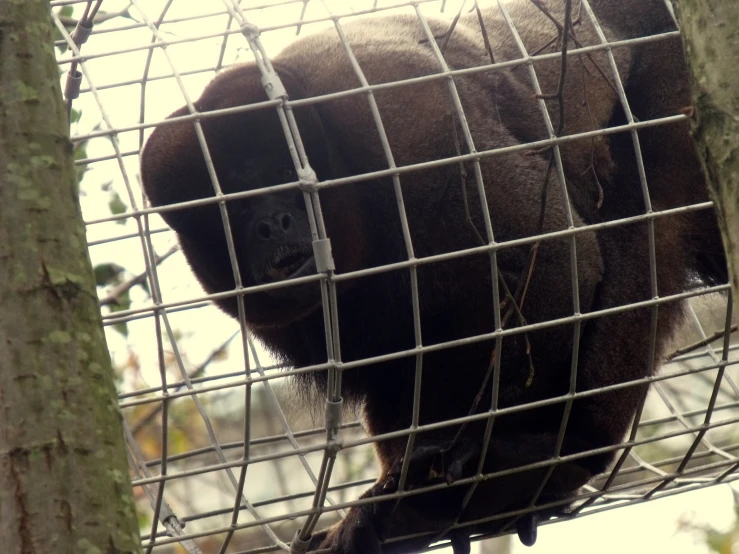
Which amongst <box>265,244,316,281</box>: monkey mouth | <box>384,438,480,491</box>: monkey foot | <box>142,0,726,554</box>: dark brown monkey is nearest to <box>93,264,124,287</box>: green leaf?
→ <box>142,0,726,554</box>: dark brown monkey

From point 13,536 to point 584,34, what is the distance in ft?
9.03

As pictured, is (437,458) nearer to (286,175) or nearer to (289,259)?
(289,259)

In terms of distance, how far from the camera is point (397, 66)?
3.26 meters

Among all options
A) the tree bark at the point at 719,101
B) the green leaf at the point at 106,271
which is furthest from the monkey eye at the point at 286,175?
the tree bark at the point at 719,101

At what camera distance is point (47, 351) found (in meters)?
1.39

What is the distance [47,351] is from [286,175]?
1862mm

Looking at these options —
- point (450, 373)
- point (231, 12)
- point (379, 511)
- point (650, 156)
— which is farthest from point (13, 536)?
point (650, 156)

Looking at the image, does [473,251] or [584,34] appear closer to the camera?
[473,251]

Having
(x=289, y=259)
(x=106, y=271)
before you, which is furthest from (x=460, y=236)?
(x=106, y=271)

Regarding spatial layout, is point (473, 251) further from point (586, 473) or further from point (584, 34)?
point (584, 34)

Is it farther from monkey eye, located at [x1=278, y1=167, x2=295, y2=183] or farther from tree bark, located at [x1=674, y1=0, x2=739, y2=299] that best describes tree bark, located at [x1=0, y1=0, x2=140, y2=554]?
monkey eye, located at [x1=278, y1=167, x2=295, y2=183]

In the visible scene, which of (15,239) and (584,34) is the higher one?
(584,34)

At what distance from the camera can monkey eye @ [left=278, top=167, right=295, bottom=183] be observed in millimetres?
3186

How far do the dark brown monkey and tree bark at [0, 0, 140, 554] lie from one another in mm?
1452
